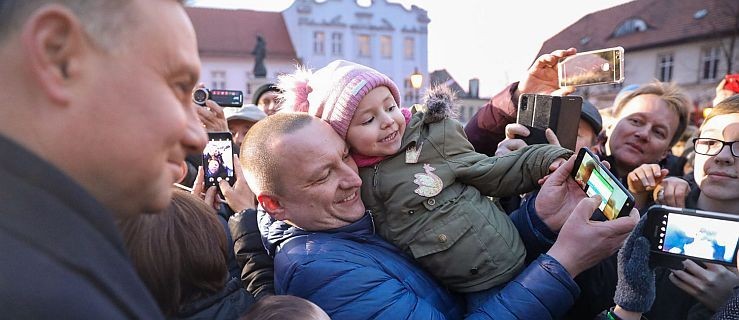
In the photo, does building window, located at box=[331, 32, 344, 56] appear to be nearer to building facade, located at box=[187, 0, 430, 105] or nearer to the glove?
building facade, located at box=[187, 0, 430, 105]

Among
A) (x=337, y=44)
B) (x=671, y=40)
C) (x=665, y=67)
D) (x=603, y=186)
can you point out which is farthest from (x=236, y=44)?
(x=603, y=186)

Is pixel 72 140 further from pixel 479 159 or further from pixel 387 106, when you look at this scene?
pixel 479 159

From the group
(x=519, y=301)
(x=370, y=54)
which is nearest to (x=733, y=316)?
(x=519, y=301)

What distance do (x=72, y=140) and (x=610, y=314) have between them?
1721 mm

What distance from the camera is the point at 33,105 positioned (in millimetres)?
580

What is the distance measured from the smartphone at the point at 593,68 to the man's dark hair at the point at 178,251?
166cm

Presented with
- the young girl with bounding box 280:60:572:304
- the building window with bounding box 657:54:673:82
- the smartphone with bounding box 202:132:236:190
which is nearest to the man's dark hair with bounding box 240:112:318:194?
the young girl with bounding box 280:60:572:304

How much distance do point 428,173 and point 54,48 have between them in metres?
1.33

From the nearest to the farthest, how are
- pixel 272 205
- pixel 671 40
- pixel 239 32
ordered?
pixel 272 205, pixel 671 40, pixel 239 32

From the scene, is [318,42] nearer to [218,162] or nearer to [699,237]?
[218,162]

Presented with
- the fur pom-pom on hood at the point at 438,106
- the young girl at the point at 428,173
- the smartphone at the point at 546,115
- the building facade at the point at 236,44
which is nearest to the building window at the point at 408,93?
the building facade at the point at 236,44

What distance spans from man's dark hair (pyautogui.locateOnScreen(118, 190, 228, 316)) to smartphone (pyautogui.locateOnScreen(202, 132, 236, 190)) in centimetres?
96

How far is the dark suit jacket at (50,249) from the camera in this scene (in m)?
0.53

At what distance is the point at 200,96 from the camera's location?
3162mm
